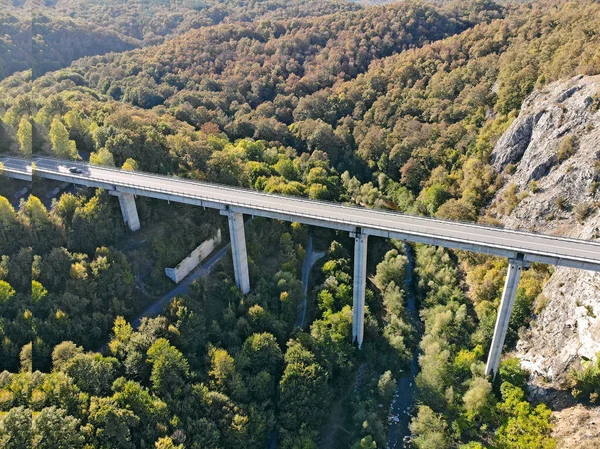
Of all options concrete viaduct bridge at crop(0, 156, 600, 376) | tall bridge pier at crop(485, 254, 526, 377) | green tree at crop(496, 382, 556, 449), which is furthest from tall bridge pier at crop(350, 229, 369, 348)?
green tree at crop(496, 382, 556, 449)

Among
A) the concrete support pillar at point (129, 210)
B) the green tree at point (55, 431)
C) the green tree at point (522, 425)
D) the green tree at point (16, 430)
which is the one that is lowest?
the green tree at point (522, 425)

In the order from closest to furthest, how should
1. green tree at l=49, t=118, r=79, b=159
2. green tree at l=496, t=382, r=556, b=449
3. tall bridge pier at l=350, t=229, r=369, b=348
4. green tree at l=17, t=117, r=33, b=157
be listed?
1. green tree at l=496, t=382, r=556, b=449
2. tall bridge pier at l=350, t=229, r=369, b=348
3. green tree at l=17, t=117, r=33, b=157
4. green tree at l=49, t=118, r=79, b=159

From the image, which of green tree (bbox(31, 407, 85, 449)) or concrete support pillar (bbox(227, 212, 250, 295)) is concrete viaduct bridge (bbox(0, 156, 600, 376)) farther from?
green tree (bbox(31, 407, 85, 449))

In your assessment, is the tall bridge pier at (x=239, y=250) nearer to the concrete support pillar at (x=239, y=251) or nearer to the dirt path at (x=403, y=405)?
the concrete support pillar at (x=239, y=251)

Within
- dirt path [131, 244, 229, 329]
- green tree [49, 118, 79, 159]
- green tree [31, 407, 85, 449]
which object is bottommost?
dirt path [131, 244, 229, 329]

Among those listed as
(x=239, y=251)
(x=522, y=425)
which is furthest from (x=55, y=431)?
(x=522, y=425)

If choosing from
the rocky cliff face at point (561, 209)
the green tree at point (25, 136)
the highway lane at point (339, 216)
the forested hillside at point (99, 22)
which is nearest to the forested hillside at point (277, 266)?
the green tree at point (25, 136)

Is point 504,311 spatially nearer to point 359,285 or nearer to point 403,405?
point 359,285
